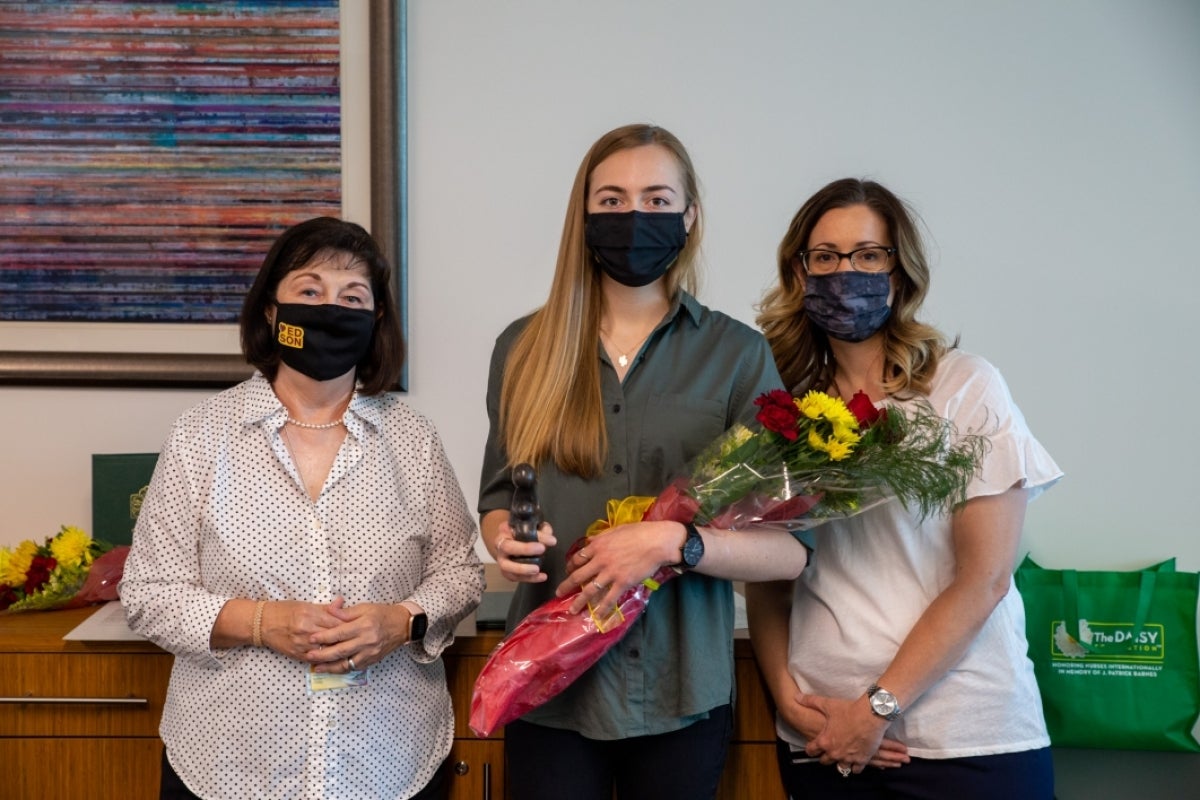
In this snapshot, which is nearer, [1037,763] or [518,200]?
[1037,763]

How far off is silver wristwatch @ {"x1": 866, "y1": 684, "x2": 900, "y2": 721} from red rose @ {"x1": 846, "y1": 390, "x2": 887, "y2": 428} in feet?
1.39

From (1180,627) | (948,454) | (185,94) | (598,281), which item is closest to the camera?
(948,454)

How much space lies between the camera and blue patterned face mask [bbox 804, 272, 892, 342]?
185 cm

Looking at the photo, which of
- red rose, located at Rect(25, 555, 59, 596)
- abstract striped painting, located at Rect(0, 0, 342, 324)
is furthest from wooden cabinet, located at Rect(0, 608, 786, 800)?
abstract striped painting, located at Rect(0, 0, 342, 324)

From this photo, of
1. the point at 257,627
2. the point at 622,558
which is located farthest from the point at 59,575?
the point at 622,558

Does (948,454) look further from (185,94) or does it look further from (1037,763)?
(185,94)

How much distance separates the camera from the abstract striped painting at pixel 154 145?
2.62m

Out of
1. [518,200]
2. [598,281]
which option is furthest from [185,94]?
[598,281]

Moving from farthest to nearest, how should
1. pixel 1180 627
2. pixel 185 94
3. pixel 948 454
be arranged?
1. pixel 185 94
2. pixel 1180 627
3. pixel 948 454

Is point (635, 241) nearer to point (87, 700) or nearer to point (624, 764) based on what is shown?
point (624, 764)

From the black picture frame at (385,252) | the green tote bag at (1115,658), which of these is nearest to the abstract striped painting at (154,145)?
the black picture frame at (385,252)

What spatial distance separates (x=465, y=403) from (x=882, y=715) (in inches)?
52.8

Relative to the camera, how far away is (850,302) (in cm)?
185

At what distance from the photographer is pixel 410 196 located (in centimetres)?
267
